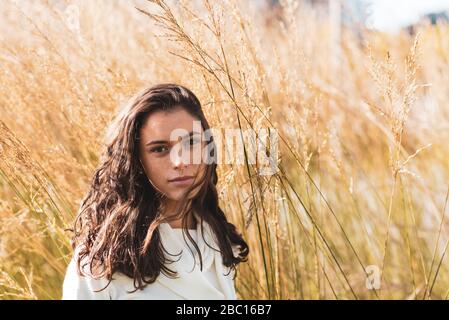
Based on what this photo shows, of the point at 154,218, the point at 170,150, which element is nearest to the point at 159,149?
the point at 170,150

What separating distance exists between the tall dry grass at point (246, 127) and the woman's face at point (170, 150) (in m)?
0.08

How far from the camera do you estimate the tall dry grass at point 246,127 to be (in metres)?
1.35

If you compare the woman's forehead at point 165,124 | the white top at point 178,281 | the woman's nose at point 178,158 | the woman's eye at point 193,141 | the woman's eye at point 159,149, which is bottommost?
the white top at point 178,281

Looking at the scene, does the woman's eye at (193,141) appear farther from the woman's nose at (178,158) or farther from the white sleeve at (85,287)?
the white sleeve at (85,287)

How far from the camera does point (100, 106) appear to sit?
186 centimetres

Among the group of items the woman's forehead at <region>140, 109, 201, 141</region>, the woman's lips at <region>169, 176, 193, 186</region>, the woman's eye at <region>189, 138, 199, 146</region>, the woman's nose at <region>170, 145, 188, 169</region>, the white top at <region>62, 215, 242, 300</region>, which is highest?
the woman's forehead at <region>140, 109, 201, 141</region>

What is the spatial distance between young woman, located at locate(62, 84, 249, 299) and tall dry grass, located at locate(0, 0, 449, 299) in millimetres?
74

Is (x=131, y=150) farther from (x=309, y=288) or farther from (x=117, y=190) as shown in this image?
(x=309, y=288)

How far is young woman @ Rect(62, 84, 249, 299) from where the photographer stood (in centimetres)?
119

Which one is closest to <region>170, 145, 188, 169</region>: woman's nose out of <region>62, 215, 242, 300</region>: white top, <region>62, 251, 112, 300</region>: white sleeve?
<region>62, 215, 242, 300</region>: white top

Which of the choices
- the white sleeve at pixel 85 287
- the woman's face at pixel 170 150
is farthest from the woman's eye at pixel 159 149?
the white sleeve at pixel 85 287

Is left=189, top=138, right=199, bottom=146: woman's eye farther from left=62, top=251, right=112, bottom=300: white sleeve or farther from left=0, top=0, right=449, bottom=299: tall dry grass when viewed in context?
left=62, top=251, right=112, bottom=300: white sleeve

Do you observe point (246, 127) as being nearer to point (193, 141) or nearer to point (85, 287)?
point (193, 141)
